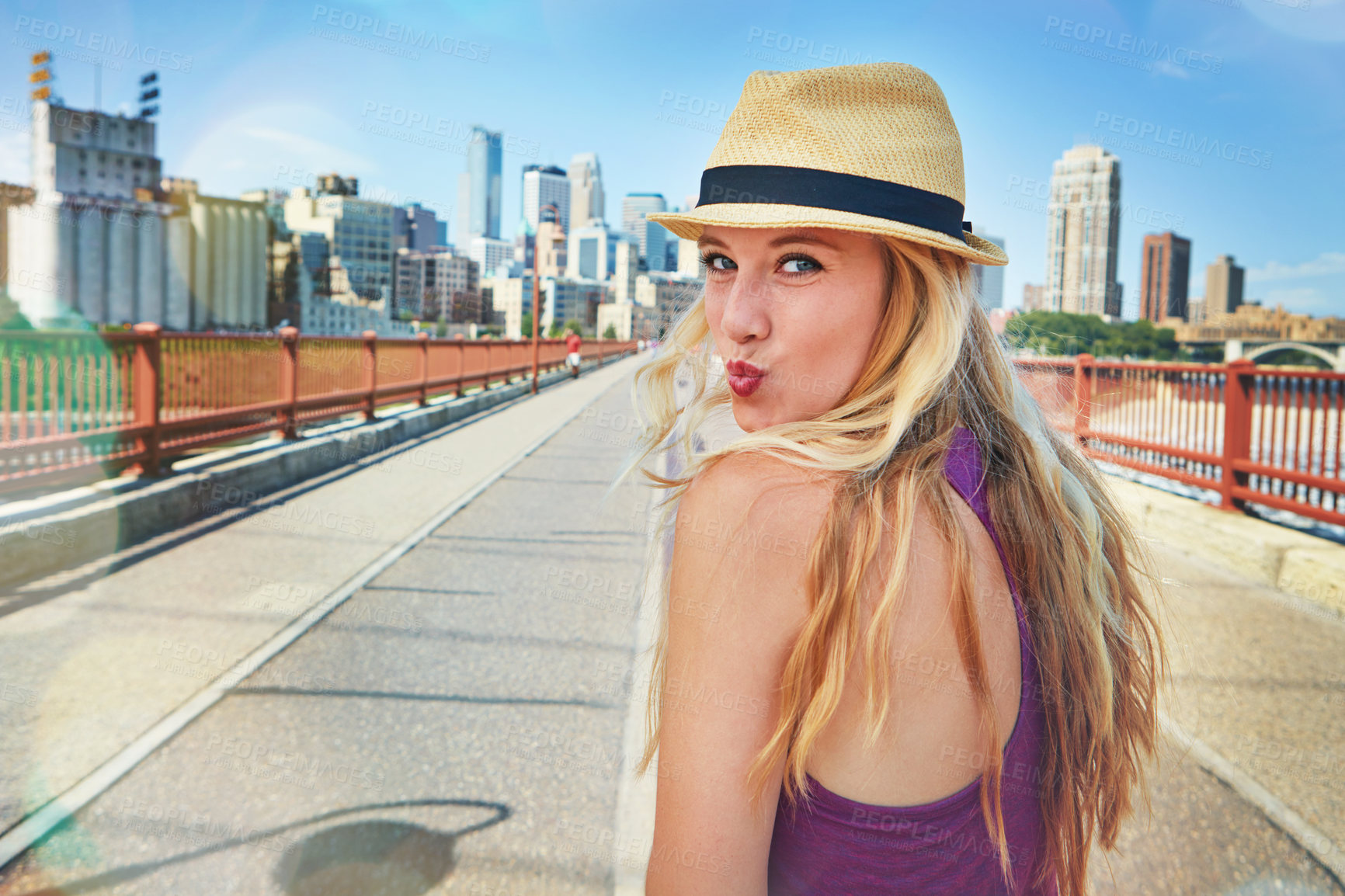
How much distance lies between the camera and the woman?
35.4 inches

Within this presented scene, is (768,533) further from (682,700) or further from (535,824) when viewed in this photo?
(535,824)

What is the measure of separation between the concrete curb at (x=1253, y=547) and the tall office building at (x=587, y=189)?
131m

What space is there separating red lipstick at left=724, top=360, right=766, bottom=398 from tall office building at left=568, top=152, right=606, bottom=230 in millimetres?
136635

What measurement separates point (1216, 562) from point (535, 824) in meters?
6.45

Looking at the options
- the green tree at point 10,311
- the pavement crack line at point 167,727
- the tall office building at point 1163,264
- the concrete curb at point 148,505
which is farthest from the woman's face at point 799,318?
the green tree at point 10,311

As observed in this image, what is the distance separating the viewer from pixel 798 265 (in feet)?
3.76

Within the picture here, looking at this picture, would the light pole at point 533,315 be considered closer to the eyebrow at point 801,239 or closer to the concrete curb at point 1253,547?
the concrete curb at point 1253,547

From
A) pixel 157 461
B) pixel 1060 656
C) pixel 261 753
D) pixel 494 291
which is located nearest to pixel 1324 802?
pixel 1060 656

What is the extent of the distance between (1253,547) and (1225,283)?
153 metres

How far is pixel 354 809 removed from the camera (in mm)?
3184

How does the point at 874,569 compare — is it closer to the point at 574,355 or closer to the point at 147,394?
the point at 147,394

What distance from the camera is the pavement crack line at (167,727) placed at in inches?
117

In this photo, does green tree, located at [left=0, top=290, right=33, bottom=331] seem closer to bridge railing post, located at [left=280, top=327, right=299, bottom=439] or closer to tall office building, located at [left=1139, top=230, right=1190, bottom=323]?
bridge railing post, located at [left=280, top=327, right=299, bottom=439]

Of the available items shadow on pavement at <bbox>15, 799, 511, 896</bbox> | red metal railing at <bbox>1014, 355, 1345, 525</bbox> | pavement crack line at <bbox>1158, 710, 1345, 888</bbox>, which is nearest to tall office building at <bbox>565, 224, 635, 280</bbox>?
red metal railing at <bbox>1014, 355, 1345, 525</bbox>
